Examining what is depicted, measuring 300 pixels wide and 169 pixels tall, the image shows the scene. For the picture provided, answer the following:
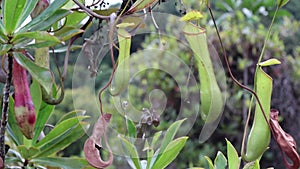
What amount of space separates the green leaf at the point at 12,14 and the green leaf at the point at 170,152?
25 cm

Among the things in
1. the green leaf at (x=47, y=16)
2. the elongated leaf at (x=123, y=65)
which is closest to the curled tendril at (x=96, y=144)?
the elongated leaf at (x=123, y=65)

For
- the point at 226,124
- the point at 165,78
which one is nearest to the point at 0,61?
the point at 165,78

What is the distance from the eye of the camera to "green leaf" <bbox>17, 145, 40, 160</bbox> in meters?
0.72

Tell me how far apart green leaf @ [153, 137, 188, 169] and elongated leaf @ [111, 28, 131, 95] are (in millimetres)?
124

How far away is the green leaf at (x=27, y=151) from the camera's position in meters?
0.72

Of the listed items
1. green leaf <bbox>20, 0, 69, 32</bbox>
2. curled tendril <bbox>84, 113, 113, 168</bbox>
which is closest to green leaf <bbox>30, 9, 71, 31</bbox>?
green leaf <bbox>20, 0, 69, 32</bbox>

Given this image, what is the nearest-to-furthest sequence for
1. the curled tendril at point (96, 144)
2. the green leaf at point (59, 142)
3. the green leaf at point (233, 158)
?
the curled tendril at point (96, 144) < the green leaf at point (233, 158) < the green leaf at point (59, 142)

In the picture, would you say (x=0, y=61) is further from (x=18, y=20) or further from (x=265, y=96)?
(x=265, y=96)

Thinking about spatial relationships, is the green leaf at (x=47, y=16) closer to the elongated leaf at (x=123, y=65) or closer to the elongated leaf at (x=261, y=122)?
the elongated leaf at (x=123, y=65)

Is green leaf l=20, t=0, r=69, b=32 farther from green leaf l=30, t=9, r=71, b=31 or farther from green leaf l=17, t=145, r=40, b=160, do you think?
green leaf l=17, t=145, r=40, b=160

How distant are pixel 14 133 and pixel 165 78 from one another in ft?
6.51

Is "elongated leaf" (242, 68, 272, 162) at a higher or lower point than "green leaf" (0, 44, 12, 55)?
lower

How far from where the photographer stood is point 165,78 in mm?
2764

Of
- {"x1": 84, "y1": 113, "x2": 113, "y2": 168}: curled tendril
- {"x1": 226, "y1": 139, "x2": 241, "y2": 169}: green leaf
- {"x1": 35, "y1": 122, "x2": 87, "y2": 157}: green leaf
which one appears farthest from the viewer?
{"x1": 35, "y1": 122, "x2": 87, "y2": 157}: green leaf
